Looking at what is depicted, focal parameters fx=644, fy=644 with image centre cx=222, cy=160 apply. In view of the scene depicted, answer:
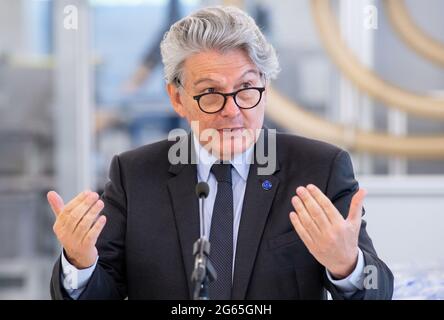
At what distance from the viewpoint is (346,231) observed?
1214mm

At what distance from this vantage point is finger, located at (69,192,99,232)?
1.25m

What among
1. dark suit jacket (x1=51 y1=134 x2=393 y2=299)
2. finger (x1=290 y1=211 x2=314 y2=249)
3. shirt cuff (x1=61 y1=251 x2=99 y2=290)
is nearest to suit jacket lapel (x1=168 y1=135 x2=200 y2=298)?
dark suit jacket (x1=51 y1=134 x2=393 y2=299)

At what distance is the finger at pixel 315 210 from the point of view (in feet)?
3.97

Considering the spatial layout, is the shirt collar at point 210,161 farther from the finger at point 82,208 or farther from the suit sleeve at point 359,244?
the finger at point 82,208

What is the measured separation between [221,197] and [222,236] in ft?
0.31

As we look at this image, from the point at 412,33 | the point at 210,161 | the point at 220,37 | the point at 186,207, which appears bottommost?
the point at 186,207

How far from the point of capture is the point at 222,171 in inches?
60.1

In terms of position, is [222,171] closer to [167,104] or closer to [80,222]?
[80,222]

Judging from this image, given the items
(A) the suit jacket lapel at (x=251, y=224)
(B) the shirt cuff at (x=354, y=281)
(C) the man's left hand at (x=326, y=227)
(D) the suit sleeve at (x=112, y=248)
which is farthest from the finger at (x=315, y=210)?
(D) the suit sleeve at (x=112, y=248)

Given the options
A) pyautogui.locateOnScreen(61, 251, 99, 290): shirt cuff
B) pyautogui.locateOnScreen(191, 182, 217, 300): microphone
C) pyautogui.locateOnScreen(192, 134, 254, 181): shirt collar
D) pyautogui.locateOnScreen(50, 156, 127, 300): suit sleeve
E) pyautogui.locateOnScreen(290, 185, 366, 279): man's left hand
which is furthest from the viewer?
pyautogui.locateOnScreen(192, 134, 254, 181): shirt collar

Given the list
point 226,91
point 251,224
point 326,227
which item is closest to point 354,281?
point 326,227

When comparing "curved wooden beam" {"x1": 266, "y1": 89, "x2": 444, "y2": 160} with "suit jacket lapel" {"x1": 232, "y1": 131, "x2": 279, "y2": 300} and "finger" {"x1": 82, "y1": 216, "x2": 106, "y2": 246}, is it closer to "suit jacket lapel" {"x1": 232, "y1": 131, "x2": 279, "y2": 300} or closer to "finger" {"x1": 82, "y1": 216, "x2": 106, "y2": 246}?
"suit jacket lapel" {"x1": 232, "y1": 131, "x2": 279, "y2": 300}

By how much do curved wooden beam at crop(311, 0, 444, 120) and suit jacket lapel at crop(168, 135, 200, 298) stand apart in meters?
1.93
